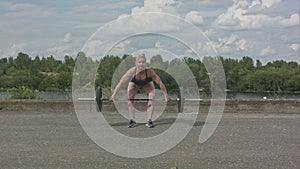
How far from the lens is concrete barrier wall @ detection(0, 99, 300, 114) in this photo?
14289 mm

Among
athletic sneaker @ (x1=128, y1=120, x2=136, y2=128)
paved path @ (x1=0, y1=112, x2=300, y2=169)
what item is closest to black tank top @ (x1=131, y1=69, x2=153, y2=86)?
athletic sneaker @ (x1=128, y1=120, x2=136, y2=128)

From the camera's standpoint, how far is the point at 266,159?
7633mm

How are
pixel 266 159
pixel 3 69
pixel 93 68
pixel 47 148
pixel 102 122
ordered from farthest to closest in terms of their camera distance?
pixel 3 69, pixel 102 122, pixel 93 68, pixel 47 148, pixel 266 159

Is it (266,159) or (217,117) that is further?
(217,117)

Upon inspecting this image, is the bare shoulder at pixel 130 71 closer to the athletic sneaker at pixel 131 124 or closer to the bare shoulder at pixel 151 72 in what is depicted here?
the bare shoulder at pixel 151 72

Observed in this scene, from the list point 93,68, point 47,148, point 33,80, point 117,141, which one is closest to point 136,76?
point 93,68

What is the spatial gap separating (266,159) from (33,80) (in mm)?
16377

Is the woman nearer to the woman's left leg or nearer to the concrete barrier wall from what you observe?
the woman's left leg

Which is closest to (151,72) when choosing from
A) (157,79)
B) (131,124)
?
(157,79)

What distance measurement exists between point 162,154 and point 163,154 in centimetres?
2

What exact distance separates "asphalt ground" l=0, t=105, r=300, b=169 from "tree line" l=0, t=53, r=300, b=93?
54.5 inches

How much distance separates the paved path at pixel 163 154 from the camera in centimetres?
711

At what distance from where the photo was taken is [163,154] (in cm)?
792

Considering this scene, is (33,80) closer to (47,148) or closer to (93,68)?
(93,68)
